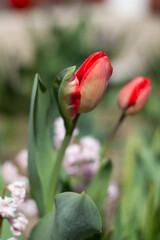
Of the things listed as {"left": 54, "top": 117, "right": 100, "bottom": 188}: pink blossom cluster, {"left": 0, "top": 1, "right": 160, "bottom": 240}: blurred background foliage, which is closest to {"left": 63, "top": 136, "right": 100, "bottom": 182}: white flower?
{"left": 54, "top": 117, "right": 100, "bottom": 188}: pink blossom cluster

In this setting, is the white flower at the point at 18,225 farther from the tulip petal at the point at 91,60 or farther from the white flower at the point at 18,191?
the tulip petal at the point at 91,60

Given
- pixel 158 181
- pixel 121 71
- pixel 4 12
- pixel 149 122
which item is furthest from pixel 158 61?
pixel 4 12

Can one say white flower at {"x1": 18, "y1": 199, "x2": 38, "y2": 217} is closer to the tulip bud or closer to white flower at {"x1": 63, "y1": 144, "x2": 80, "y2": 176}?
white flower at {"x1": 63, "y1": 144, "x2": 80, "y2": 176}

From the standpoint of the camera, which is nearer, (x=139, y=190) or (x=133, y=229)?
(x=133, y=229)

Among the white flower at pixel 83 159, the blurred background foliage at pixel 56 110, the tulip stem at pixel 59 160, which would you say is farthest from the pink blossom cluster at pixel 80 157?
the blurred background foliage at pixel 56 110

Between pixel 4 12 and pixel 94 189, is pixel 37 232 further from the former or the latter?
pixel 4 12

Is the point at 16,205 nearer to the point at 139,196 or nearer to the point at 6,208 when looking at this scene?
the point at 6,208
